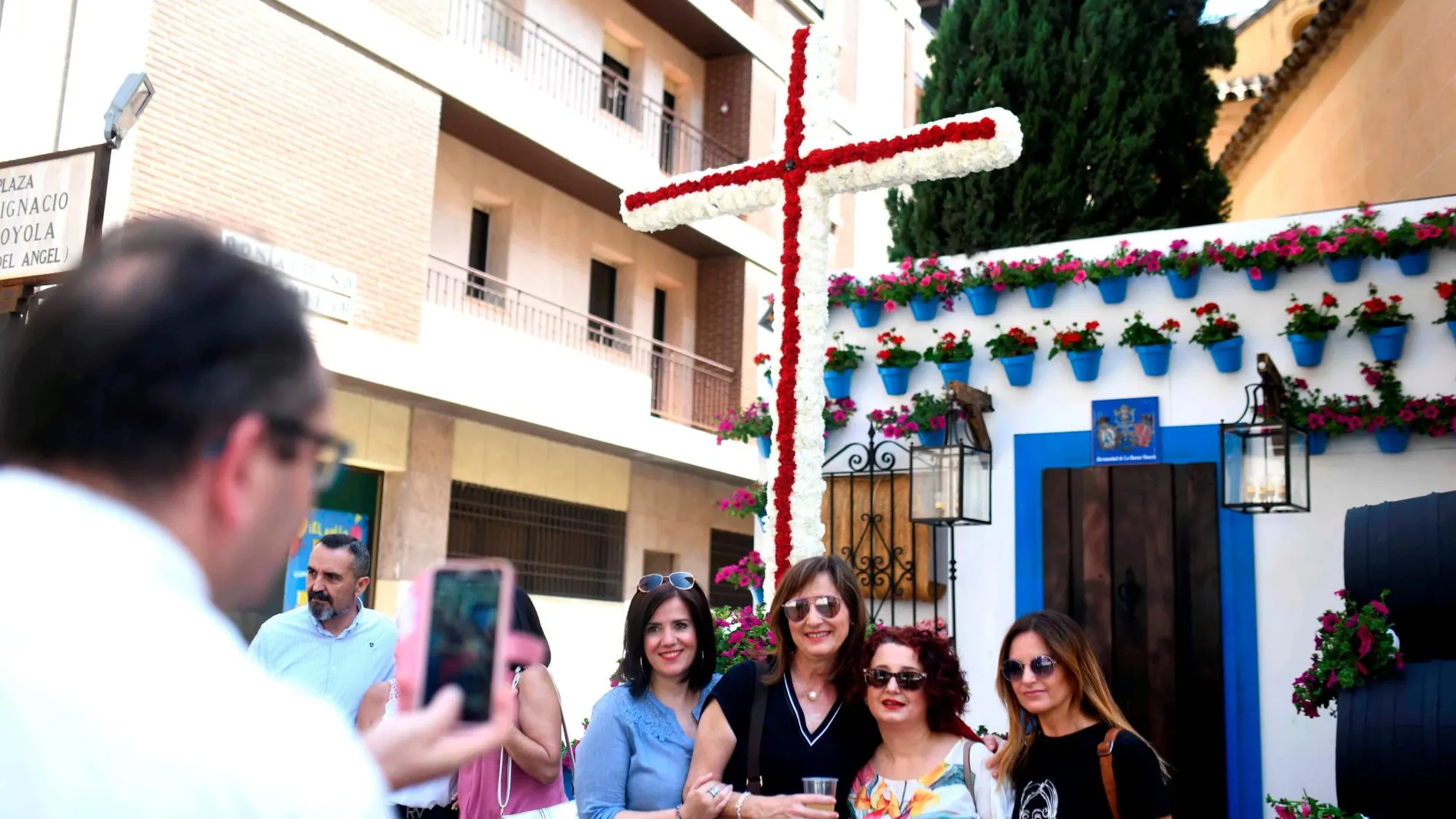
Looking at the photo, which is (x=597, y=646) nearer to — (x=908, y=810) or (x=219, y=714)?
(x=908, y=810)

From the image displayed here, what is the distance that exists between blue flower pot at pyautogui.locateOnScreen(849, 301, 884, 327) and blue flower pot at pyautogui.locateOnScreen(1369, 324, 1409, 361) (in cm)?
293

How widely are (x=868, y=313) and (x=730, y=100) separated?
13377 millimetres

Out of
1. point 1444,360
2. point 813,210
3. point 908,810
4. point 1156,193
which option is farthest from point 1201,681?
point 1156,193

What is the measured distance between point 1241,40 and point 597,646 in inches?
450

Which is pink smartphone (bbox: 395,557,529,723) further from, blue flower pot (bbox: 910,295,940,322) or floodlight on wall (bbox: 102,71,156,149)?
blue flower pot (bbox: 910,295,940,322)

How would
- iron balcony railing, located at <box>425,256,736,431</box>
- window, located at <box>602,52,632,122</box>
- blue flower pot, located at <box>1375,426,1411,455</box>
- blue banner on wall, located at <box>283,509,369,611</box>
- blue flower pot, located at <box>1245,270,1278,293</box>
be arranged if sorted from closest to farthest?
blue flower pot, located at <box>1375,426,1411,455</box> → blue flower pot, located at <box>1245,270,1278,293</box> → blue banner on wall, located at <box>283,509,369,611</box> → iron balcony railing, located at <box>425,256,736,431</box> → window, located at <box>602,52,632,122</box>

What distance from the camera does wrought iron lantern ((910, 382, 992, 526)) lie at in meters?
7.52

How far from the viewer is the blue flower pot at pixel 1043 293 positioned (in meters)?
8.01

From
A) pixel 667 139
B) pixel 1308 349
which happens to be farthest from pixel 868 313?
pixel 667 139

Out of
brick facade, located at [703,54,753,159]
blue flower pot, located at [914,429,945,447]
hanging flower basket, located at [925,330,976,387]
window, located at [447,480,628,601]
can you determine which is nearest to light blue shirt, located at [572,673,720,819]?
blue flower pot, located at [914,429,945,447]

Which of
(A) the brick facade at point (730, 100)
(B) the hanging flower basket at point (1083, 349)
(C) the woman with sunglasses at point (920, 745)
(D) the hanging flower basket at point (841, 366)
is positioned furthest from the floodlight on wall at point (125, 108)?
(A) the brick facade at point (730, 100)

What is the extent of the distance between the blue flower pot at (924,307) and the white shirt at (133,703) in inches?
299

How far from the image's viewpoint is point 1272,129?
42.1ft

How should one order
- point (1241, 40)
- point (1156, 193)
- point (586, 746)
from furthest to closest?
point (1241, 40) → point (1156, 193) → point (586, 746)
